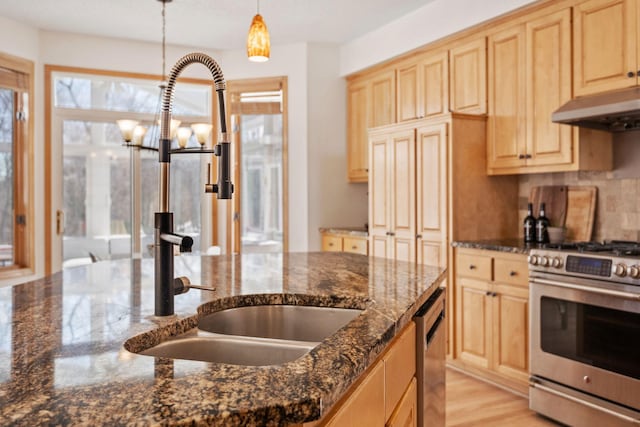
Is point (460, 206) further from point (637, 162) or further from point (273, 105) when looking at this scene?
point (273, 105)

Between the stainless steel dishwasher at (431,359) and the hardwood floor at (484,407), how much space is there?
909 millimetres

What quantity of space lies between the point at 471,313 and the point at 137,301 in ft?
8.27

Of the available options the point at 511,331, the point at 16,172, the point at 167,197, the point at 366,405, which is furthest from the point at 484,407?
the point at 16,172

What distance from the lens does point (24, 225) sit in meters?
4.49

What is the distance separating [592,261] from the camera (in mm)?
2500

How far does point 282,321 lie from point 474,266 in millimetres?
2077

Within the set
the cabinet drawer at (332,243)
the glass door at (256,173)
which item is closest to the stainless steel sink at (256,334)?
the cabinet drawer at (332,243)

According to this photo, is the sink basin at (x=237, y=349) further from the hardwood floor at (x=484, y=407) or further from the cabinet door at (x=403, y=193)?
the cabinet door at (x=403, y=193)

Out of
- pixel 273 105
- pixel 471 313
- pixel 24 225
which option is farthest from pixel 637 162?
pixel 24 225

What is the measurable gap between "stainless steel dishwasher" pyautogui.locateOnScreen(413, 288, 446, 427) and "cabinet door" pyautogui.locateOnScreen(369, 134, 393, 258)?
84.0 inches

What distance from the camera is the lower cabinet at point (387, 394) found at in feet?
3.14

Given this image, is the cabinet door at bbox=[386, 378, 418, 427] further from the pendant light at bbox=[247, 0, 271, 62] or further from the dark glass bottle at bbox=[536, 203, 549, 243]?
the dark glass bottle at bbox=[536, 203, 549, 243]

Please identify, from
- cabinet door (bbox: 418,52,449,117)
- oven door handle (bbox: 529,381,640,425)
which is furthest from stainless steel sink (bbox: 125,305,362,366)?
cabinet door (bbox: 418,52,449,117)

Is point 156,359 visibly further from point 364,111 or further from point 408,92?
point 364,111
